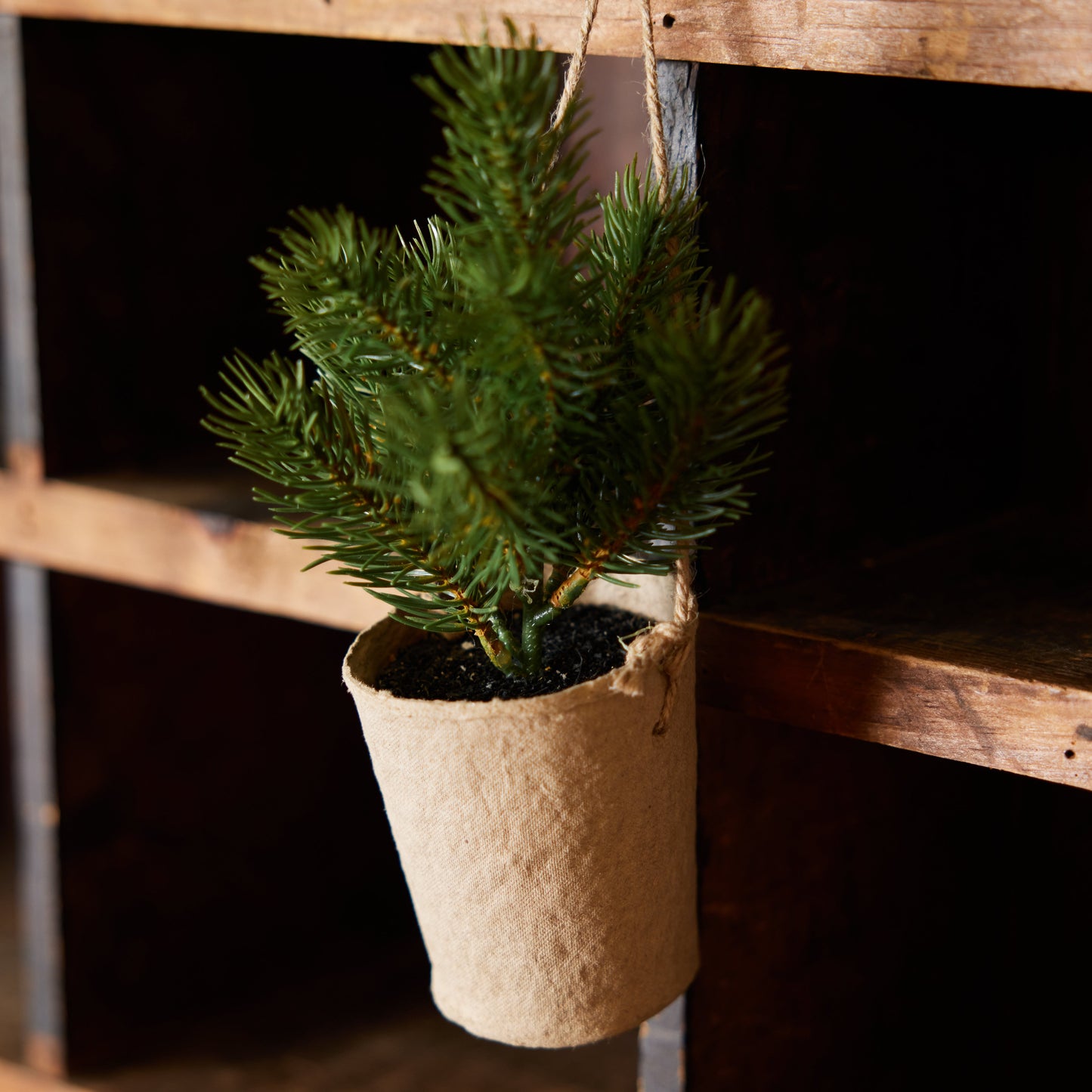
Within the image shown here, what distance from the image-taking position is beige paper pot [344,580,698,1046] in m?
0.53

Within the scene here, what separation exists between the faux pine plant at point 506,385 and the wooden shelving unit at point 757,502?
0.11 meters

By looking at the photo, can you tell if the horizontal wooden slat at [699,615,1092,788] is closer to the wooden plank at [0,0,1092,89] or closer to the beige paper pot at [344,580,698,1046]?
the beige paper pot at [344,580,698,1046]

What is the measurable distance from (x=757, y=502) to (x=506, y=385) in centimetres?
21

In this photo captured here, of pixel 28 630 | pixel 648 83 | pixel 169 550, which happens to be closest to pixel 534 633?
pixel 648 83

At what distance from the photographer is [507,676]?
575 mm

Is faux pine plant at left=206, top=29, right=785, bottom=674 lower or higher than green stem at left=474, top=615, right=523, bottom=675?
higher

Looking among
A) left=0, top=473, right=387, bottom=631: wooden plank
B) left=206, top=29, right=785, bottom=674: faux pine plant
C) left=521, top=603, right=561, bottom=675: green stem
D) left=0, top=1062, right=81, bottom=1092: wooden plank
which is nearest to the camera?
left=206, top=29, right=785, bottom=674: faux pine plant

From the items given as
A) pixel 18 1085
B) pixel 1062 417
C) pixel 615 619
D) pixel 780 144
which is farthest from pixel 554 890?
pixel 18 1085

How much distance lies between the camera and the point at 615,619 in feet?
2.15

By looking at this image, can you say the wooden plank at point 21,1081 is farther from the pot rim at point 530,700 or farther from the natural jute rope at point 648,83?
the natural jute rope at point 648,83

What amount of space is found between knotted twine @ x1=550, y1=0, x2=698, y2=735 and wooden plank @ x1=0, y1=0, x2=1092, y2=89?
0.09 feet

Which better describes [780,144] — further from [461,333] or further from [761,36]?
[461,333]

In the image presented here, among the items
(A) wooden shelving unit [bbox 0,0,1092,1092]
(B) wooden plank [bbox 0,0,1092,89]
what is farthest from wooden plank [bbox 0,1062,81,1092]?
(B) wooden plank [bbox 0,0,1092,89]

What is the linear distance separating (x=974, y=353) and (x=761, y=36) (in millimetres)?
316
